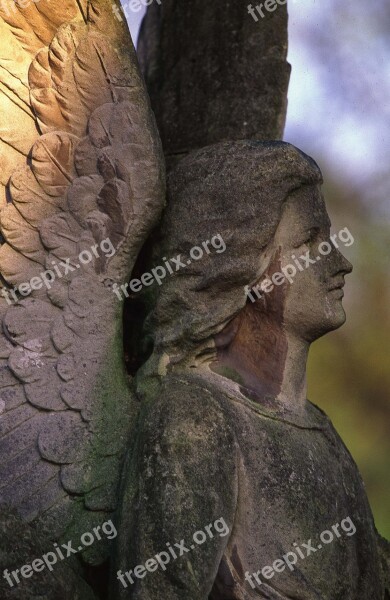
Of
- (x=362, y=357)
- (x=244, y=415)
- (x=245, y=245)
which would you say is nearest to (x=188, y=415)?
(x=244, y=415)

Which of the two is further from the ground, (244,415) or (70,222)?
(70,222)

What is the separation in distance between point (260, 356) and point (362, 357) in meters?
5.46

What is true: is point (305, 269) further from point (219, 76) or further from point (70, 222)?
point (219, 76)

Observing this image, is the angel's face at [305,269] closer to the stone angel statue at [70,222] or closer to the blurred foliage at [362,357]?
the stone angel statue at [70,222]

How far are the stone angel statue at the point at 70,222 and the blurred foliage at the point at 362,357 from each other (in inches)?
208

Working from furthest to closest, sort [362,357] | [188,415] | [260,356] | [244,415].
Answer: [362,357] → [260,356] → [244,415] → [188,415]

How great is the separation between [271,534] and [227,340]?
0.63 meters

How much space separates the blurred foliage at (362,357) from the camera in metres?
9.11

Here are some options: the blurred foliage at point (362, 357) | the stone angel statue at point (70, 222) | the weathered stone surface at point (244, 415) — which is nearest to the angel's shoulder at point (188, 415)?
the weathered stone surface at point (244, 415)

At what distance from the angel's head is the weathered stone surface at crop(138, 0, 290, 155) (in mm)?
916

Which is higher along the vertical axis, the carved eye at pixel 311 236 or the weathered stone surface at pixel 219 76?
the weathered stone surface at pixel 219 76

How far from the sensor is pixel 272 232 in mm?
3885

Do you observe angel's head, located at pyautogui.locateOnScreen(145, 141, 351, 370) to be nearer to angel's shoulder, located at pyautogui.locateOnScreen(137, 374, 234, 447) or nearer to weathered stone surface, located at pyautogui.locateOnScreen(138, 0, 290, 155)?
angel's shoulder, located at pyautogui.locateOnScreen(137, 374, 234, 447)

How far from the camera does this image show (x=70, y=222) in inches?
153
